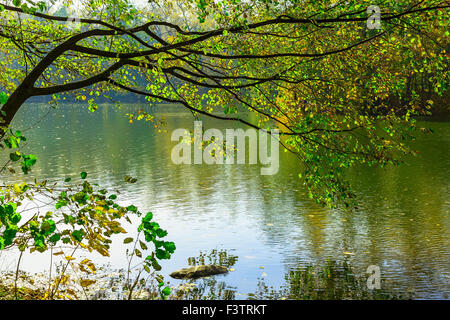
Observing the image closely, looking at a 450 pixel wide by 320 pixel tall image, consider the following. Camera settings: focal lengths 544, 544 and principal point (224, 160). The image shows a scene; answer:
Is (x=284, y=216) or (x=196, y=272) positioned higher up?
(x=284, y=216)

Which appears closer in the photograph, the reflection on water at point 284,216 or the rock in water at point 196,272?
the rock in water at point 196,272

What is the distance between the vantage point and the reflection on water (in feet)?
41.9

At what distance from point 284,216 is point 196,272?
6.74m

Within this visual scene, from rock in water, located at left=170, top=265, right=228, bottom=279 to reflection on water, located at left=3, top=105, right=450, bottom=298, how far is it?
14.8 inches

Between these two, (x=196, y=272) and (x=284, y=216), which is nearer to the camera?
(x=196, y=272)

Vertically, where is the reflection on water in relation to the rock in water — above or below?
above

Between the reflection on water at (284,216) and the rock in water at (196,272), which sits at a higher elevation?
the reflection on water at (284,216)

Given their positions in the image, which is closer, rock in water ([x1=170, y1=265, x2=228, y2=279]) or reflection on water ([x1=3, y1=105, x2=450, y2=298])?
rock in water ([x1=170, y1=265, x2=228, y2=279])

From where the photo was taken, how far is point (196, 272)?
1202 cm

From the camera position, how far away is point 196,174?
27969mm

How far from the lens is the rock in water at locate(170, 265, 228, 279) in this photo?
471 inches

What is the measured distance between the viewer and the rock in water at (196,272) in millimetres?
11969

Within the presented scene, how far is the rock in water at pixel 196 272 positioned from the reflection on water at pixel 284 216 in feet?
1.24

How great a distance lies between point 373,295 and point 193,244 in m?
5.77
